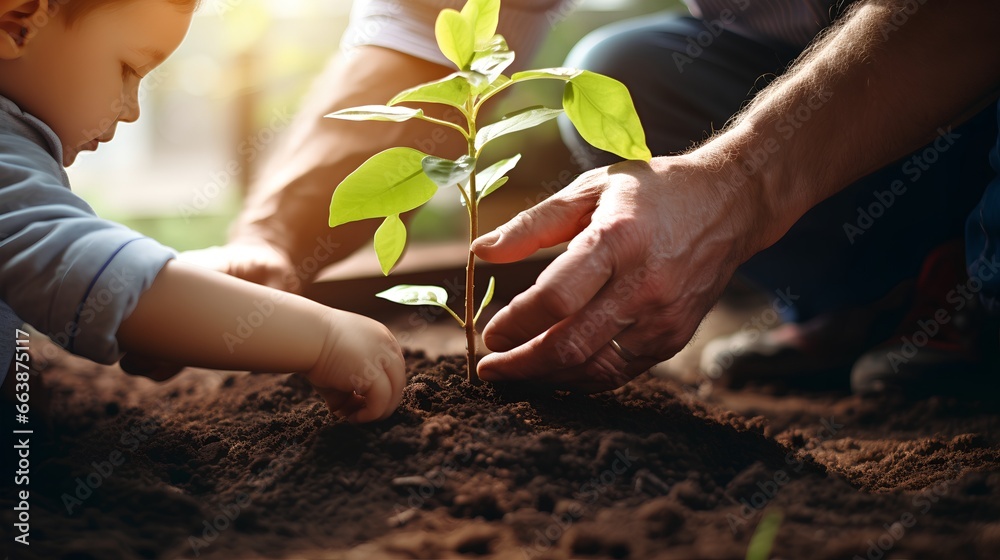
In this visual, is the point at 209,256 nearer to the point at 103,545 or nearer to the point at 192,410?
the point at 192,410

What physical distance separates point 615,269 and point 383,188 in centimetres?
37

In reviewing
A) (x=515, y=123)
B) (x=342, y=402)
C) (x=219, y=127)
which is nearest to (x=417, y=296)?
(x=342, y=402)

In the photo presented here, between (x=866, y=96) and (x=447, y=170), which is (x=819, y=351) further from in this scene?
(x=447, y=170)

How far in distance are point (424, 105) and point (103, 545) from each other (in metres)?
1.32

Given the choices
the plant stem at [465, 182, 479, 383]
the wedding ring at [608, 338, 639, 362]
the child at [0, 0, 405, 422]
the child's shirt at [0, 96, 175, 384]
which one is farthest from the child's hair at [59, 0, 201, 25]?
the wedding ring at [608, 338, 639, 362]

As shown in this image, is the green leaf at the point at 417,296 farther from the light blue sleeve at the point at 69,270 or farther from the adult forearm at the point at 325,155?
the adult forearm at the point at 325,155

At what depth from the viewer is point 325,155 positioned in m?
1.79

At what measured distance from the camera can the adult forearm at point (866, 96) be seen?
4.41 feet

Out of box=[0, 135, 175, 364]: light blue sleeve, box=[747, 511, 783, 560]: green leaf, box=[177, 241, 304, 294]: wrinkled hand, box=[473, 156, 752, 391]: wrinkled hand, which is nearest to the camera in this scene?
box=[747, 511, 783, 560]: green leaf

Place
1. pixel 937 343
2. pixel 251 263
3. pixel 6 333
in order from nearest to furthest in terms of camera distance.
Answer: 1. pixel 6 333
2. pixel 251 263
3. pixel 937 343

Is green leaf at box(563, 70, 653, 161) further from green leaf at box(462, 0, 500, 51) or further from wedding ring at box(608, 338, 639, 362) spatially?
wedding ring at box(608, 338, 639, 362)

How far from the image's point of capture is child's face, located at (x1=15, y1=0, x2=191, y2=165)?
1.16 m

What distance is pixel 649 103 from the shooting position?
221 centimetres

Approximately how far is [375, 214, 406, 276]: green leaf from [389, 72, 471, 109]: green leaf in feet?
0.66
